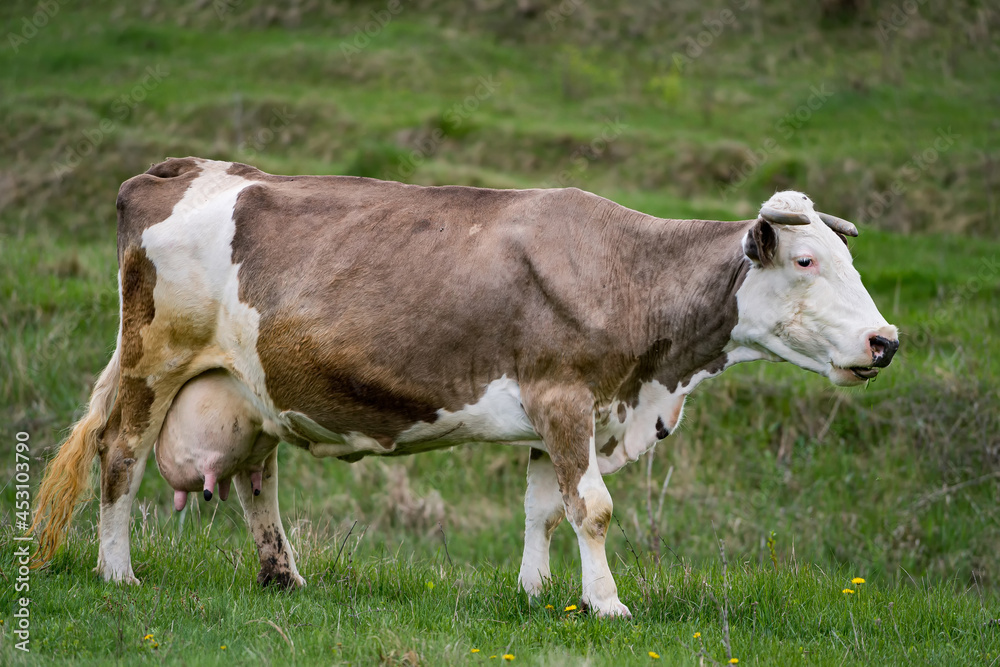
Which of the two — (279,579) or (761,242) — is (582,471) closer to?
(761,242)

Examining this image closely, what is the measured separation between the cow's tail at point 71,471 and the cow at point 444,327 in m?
0.01

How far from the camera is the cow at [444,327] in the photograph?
18.0ft

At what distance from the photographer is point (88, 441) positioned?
644 cm

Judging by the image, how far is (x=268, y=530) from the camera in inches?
253

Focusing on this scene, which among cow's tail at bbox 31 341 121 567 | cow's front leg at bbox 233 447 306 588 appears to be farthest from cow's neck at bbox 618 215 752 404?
cow's tail at bbox 31 341 121 567

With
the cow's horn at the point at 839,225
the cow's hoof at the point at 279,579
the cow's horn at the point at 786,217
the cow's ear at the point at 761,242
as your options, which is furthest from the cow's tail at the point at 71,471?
the cow's horn at the point at 839,225

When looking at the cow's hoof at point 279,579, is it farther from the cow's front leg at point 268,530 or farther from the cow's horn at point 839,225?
the cow's horn at point 839,225

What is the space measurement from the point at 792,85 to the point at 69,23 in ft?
55.9

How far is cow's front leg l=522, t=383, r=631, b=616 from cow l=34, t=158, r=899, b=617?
0.04 feet

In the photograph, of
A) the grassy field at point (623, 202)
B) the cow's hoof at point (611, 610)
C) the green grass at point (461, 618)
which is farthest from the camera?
the grassy field at point (623, 202)

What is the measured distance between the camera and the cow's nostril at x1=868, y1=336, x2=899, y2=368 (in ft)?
17.1

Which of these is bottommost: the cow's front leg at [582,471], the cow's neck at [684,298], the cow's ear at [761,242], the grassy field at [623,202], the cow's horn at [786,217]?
the grassy field at [623,202]

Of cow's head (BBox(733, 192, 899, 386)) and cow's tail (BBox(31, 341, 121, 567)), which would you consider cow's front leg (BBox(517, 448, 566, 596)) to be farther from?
cow's tail (BBox(31, 341, 121, 567))

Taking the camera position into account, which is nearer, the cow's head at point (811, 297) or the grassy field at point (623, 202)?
the cow's head at point (811, 297)
